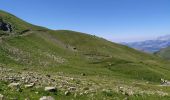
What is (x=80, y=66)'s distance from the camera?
94688mm

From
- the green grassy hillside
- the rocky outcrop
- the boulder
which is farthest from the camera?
the rocky outcrop

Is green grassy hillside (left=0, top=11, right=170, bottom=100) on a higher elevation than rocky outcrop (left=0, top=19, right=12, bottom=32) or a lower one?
lower

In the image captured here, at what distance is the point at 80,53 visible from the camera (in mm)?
131000

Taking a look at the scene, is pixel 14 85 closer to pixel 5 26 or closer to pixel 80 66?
pixel 80 66

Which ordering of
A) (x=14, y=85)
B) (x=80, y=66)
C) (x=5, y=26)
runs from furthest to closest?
(x=5, y=26)
(x=80, y=66)
(x=14, y=85)

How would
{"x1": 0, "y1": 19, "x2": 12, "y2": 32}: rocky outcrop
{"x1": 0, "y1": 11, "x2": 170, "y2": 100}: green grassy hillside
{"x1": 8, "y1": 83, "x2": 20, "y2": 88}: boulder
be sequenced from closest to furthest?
{"x1": 8, "y1": 83, "x2": 20, "y2": 88}: boulder < {"x1": 0, "y1": 11, "x2": 170, "y2": 100}: green grassy hillside < {"x1": 0, "y1": 19, "x2": 12, "y2": 32}: rocky outcrop

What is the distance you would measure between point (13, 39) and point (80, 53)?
29862 millimetres

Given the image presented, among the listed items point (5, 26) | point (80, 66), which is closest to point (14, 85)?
point (80, 66)

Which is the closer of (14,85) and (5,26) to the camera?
(14,85)

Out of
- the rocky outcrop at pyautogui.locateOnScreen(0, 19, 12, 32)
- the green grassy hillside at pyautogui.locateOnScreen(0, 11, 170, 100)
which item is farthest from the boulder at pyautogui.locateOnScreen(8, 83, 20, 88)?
the rocky outcrop at pyautogui.locateOnScreen(0, 19, 12, 32)

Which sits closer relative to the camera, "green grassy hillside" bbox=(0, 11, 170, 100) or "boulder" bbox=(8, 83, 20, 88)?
"boulder" bbox=(8, 83, 20, 88)

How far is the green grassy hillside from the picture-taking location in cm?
3328

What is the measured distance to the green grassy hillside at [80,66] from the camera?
33.3 metres

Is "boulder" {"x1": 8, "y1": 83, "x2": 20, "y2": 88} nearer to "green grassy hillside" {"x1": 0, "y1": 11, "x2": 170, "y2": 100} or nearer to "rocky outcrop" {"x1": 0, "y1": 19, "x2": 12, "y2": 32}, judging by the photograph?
"green grassy hillside" {"x1": 0, "y1": 11, "x2": 170, "y2": 100}
